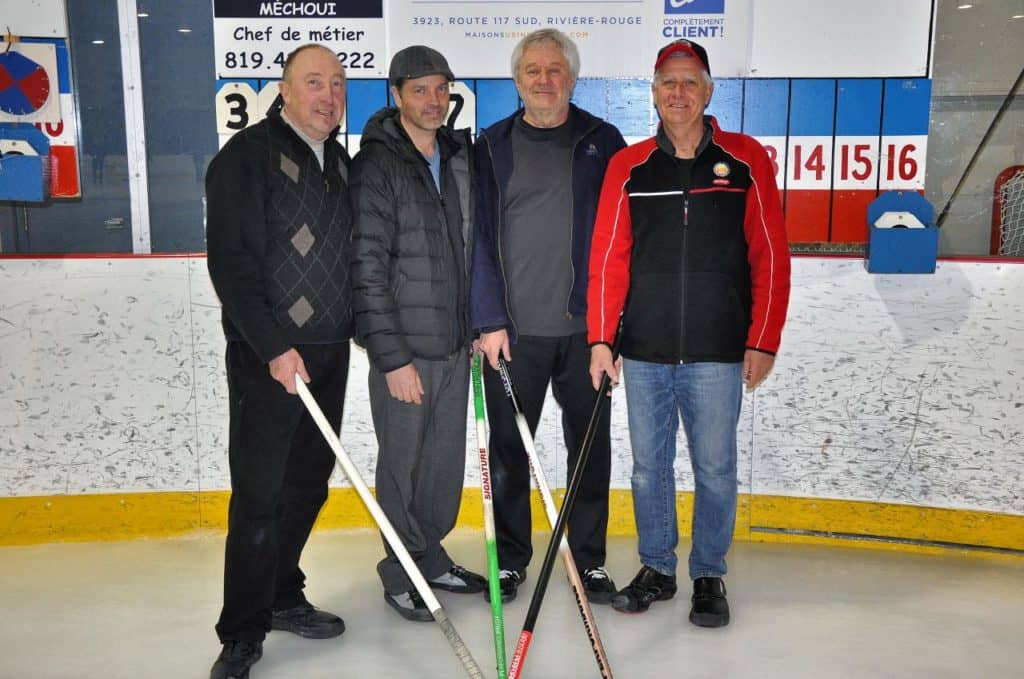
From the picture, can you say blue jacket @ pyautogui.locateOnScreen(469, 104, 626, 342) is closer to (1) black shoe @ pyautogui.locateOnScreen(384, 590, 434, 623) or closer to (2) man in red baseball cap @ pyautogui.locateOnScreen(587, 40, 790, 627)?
(2) man in red baseball cap @ pyautogui.locateOnScreen(587, 40, 790, 627)

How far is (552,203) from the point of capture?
104 inches

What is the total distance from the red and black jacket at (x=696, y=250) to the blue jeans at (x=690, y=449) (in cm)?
7

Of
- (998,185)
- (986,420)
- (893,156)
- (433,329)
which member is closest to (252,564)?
(433,329)

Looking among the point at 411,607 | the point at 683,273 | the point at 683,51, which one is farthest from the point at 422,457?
the point at 683,51

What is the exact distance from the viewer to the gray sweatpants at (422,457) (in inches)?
103

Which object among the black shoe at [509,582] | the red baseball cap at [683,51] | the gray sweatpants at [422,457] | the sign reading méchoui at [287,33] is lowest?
the black shoe at [509,582]

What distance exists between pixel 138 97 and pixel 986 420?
10.4 feet

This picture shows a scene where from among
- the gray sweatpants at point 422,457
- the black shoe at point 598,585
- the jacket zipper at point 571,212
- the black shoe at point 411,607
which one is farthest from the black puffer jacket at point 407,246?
the black shoe at point 598,585

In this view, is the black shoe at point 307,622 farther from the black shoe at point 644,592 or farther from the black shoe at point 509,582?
the black shoe at point 644,592

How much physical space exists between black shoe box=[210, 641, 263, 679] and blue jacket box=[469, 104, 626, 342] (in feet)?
3.31

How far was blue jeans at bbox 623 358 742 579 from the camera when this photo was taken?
256cm

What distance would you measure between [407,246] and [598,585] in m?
1.15

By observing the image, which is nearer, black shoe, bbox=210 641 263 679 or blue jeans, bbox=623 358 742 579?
black shoe, bbox=210 641 263 679

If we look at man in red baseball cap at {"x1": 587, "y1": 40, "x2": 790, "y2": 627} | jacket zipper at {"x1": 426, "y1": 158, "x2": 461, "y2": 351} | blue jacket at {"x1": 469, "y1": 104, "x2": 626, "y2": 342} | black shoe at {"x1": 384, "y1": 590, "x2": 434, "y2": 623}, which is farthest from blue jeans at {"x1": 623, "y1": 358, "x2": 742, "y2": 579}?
black shoe at {"x1": 384, "y1": 590, "x2": 434, "y2": 623}
